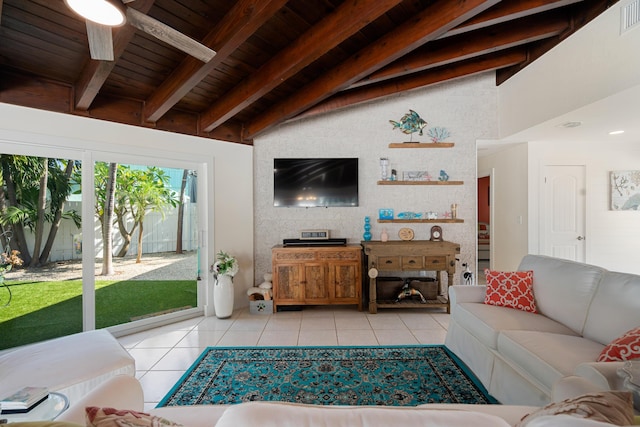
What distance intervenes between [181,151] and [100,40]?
1.97 m

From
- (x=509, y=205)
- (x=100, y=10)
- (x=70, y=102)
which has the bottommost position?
(x=509, y=205)

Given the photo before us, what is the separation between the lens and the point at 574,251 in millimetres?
4293

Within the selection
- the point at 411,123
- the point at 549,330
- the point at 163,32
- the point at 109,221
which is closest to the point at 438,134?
Result: the point at 411,123

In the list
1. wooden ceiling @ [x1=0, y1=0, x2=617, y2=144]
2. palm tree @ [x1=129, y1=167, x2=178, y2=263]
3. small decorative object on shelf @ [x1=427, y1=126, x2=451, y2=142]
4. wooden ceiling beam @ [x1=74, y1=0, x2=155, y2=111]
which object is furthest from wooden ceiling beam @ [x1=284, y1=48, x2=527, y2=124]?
wooden ceiling beam @ [x1=74, y1=0, x2=155, y2=111]

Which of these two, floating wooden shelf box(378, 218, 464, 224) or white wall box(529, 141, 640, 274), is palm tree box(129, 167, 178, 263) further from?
white wall box(529, 141, 640, 274)

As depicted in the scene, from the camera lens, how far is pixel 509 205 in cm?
470

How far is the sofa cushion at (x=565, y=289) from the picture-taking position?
1.97m

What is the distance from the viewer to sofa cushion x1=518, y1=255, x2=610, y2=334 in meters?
1.97

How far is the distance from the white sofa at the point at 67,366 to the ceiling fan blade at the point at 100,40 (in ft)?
6.02

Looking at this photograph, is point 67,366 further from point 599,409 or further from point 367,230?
point 367,230

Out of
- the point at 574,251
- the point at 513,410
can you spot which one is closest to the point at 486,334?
the point at 513,410

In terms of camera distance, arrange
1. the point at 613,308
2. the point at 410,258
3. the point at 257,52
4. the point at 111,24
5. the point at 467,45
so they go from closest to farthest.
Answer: the point at 111,24, the point at 613,308, the point at 257,52, the point at 467,45, the point at 410,258

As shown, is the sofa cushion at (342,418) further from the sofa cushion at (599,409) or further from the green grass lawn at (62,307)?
the green grass lawn at (62,307)

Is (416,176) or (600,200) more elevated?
(416,176)
